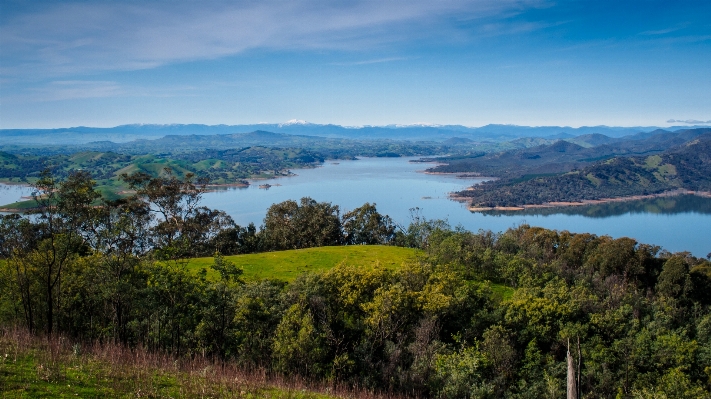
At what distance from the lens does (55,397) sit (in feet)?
28.9

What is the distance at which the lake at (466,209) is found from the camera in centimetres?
9788

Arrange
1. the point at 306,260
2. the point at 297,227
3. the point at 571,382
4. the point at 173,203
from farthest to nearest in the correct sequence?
the point at 297,227
the point at 173,203
the point at 306,260
the point at 571,382

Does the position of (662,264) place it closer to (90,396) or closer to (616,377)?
(616,377)

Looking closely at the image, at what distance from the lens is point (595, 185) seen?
570 feet

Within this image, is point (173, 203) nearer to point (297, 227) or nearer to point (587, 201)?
point (297, 227)

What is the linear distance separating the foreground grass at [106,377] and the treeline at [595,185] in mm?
123131

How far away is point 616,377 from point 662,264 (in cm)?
2589

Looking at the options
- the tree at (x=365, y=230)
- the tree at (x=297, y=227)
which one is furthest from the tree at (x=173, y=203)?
the tree at (x=365, y=230)

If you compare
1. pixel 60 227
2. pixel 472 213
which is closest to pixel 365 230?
pixel 60 227

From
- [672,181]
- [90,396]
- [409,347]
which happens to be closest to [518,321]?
[409,347]

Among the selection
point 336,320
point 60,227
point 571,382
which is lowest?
point 336,320

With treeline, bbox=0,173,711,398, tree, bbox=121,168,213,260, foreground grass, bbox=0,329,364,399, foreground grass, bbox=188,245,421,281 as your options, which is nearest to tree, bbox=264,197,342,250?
foreground grass, bbox=188,245,421,281

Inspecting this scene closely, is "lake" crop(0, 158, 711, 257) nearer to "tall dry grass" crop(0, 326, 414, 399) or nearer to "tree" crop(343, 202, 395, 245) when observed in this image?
"tree" crop(343, 202, 395, 245)

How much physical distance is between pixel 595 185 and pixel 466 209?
271ft
